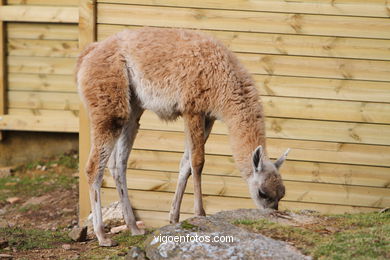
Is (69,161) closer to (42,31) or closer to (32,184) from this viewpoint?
(32,184)

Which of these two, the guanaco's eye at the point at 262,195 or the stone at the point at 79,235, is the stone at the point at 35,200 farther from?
the guanaco's eye at the point at 262,195

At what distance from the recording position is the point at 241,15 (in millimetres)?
8727

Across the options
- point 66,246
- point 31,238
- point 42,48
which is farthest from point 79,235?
point 42,48

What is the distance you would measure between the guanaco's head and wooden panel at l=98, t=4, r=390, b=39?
2.30 meters

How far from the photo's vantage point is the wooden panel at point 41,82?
12281mm

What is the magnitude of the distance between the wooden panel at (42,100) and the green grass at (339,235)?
21.6 feet

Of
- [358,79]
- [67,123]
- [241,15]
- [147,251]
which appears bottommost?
[67,123]

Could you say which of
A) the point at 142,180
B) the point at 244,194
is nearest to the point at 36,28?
the point at 142,180

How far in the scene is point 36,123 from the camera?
1198cm

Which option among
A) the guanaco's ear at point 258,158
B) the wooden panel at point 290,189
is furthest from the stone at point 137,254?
the wooden panel at point 290,189

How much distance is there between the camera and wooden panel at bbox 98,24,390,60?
338 inches

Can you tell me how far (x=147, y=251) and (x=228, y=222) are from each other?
82cm

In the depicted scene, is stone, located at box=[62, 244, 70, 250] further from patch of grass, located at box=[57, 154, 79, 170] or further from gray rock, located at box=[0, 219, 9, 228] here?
patch of grass, located at box=[57, 154, 79, 170]

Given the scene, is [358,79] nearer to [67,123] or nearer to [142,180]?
[142,180]
